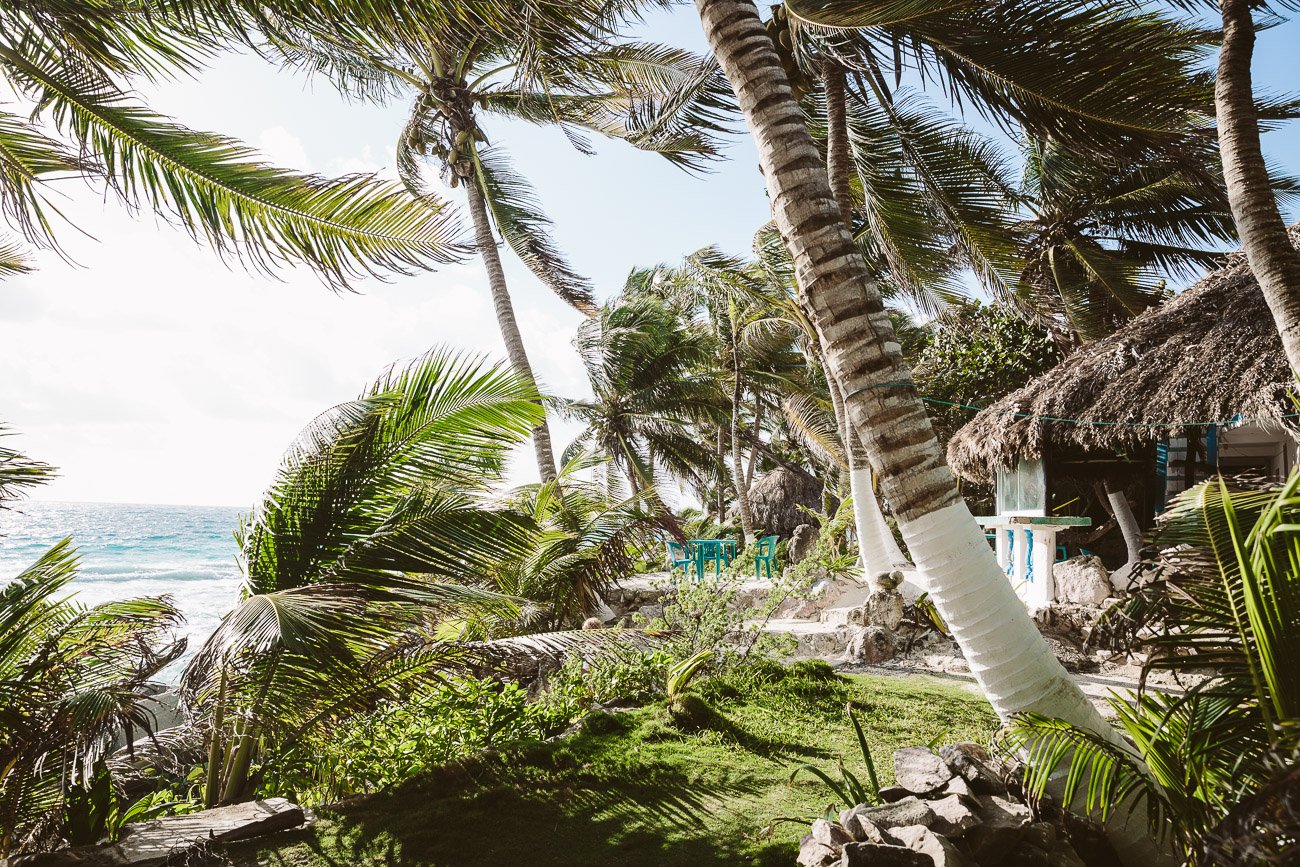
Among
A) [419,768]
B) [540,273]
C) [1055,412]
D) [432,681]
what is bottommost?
[419,768]

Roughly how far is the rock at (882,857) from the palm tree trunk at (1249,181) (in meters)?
3.94

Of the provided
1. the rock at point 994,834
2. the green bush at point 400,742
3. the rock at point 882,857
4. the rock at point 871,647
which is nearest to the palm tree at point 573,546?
the green bush at point 400,742

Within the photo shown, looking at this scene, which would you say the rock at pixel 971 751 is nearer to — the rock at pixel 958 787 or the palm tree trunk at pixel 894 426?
the rock at pixel 958 787

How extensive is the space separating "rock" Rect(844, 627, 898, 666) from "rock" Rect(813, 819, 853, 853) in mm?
5628

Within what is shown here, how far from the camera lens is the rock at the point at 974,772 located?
3.12 meters

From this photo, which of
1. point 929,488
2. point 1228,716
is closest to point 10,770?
point 929,488

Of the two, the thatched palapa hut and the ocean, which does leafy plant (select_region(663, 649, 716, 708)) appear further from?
the ocean

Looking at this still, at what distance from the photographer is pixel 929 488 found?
3057 mm

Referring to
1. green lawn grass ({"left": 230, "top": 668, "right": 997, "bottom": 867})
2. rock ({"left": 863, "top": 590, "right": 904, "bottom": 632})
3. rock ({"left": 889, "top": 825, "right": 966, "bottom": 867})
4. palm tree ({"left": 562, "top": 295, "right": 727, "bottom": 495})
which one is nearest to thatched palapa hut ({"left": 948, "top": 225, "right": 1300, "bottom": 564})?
rock ({"left": 863, "top": 590, "right": 904, "bottom": 632})

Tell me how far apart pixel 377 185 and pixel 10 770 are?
3.69m

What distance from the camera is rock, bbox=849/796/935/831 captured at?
2708 mm

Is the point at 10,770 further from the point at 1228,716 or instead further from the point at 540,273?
the point at 540,273

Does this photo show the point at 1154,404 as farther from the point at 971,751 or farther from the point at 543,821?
the point at 543,821

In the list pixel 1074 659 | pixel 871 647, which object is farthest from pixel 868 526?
pixel 1074 659
